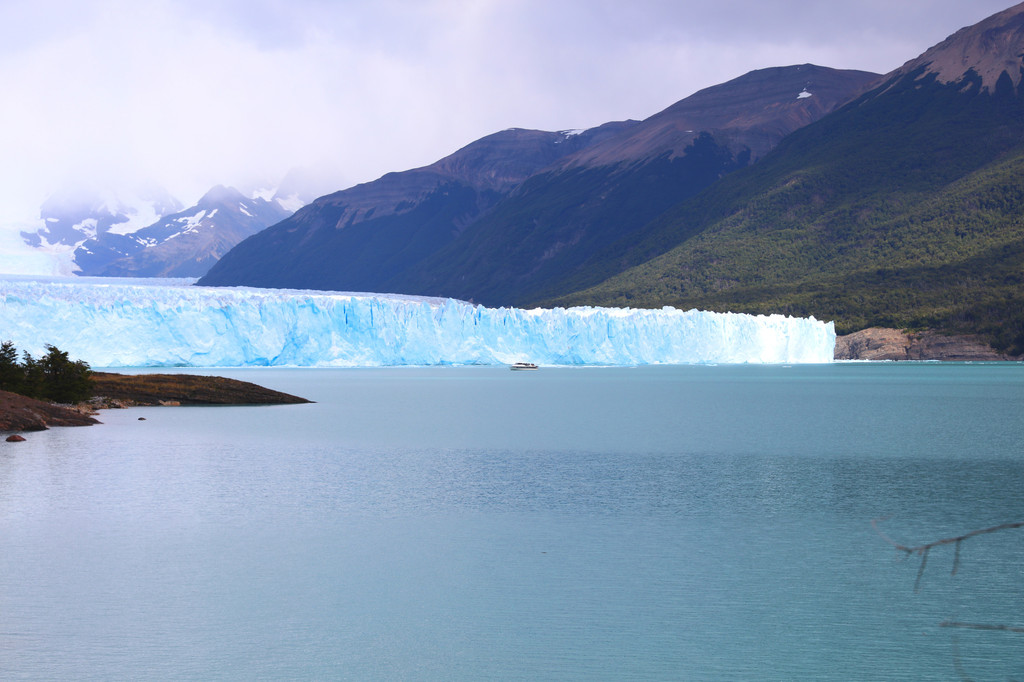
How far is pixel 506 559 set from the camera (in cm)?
1145

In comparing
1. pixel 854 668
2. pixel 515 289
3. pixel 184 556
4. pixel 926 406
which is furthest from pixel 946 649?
pixel 515 289

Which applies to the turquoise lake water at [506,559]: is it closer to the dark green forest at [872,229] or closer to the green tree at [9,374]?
the green tree at [9,374]

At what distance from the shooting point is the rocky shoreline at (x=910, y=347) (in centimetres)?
8325

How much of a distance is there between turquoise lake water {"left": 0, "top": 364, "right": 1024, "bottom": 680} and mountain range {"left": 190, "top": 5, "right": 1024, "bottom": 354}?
240 ft

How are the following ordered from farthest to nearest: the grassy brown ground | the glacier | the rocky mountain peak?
1. the rocky mountain peak
2. the glacier
3. the grassy brown ground

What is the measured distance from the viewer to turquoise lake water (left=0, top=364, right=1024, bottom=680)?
8.17m

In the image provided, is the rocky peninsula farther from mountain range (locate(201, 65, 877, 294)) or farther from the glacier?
mountain range (locate(201, 65, 877, 294))

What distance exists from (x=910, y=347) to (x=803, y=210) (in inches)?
1306

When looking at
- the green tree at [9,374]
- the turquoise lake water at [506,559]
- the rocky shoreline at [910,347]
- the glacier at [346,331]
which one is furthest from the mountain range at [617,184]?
the turquoise lake water at [506,559]

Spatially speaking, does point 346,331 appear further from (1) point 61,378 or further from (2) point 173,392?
(1) point 61,378

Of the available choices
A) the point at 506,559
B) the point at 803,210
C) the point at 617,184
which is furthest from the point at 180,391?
the point at 617,184

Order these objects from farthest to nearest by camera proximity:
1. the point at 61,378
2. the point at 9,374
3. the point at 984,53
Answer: the point at 984,53 → the point at 61,378 → the point at 9,374

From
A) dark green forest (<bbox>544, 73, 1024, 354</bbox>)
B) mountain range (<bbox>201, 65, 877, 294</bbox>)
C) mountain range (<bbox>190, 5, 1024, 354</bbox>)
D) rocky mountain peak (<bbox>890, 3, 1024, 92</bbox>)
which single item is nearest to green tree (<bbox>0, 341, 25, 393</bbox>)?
dark green forest (<bbox>544, 73, 1024, 354</bbox>)

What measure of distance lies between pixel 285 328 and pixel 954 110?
100m
